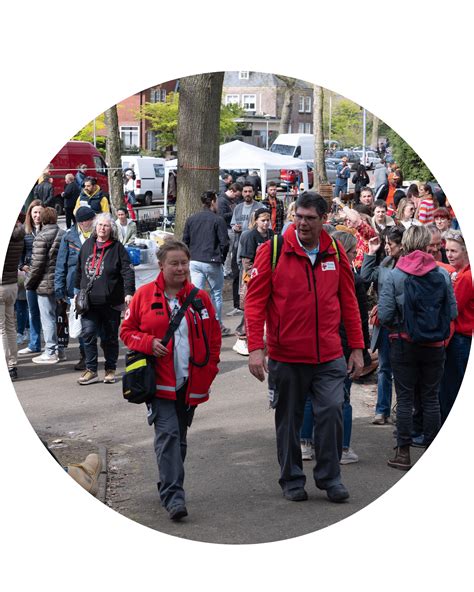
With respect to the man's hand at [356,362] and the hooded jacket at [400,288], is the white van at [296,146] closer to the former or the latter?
the hooded jacket at [400,288]

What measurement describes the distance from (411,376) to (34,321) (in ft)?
18.2

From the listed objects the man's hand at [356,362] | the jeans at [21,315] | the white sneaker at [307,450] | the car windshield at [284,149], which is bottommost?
the white sneaker at [307,450]

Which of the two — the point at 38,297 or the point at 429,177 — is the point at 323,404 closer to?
the point at 38,297

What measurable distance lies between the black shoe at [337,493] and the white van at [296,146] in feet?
128

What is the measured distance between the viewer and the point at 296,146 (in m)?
44.8

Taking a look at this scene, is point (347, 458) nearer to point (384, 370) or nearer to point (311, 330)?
point (384, 370)

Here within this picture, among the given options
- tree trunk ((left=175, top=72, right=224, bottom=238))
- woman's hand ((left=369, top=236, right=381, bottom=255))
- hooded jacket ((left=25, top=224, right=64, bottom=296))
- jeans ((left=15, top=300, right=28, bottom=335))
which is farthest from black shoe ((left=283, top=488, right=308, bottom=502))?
tree trunk ((left=175, top=72, right=224, bottom=238))

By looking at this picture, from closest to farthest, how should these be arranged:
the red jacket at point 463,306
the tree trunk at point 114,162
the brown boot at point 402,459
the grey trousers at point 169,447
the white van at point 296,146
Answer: the grey trousers at point 169,447
the brown boot at point 402,459
the red jacket at point 463,306
the tree trunk at point 114,162
the white van at point 296,146

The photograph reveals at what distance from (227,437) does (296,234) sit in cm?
255

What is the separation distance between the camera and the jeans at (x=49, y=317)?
34.6 feet

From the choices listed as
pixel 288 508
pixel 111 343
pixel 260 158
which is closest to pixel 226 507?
pixel 288 508

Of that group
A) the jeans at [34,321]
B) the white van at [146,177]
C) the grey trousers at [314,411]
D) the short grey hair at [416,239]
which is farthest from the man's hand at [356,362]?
the white van at [146,177]

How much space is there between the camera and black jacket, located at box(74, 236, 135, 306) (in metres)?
9.35

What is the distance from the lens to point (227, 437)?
794 centimetres
